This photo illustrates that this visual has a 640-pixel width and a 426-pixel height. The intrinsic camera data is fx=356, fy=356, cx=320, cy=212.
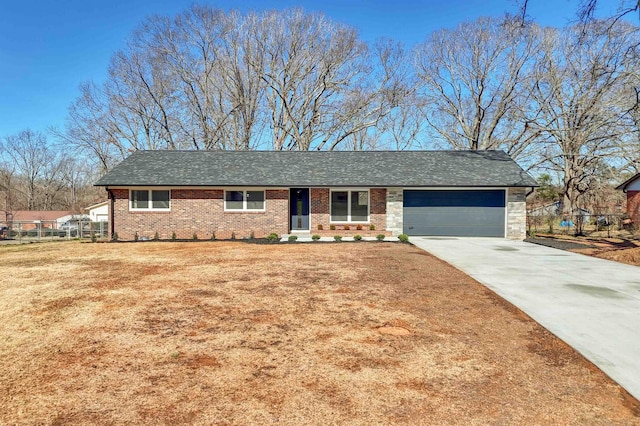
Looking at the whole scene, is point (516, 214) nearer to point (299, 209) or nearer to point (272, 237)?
point (299, 209)

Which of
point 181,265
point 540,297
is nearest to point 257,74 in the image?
point 181,265

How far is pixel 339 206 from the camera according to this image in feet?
56.6

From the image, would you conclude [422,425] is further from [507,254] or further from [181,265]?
[507,254]

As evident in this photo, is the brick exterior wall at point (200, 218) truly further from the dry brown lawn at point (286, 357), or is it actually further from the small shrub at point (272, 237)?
the dry brown lawn at point (286, 357)

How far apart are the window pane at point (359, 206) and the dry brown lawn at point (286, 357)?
9982 millimetres

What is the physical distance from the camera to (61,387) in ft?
10.3

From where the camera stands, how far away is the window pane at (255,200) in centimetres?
1694

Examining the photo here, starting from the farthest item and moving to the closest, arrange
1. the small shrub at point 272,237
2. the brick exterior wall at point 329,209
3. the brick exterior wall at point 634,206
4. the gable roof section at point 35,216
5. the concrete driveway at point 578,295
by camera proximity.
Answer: the gable roof section at point 35,216 < the brick exterior wall at point 634,206 < the brick exterior wall at point 329,209 < the small shrub at point 272,237 < the concrete driveway at point 578,295

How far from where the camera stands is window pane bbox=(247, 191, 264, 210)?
1694cm

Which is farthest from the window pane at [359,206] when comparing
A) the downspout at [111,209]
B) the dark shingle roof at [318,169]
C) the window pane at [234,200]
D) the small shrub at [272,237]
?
the downspout at [111,209]

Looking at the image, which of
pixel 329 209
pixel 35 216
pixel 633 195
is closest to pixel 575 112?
pixel 633 195

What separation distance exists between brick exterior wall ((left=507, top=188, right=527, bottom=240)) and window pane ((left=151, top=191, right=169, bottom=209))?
1588cm

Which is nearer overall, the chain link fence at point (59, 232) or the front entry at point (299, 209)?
the front entry at point (299, 209)

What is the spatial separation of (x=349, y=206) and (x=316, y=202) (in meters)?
1.61
